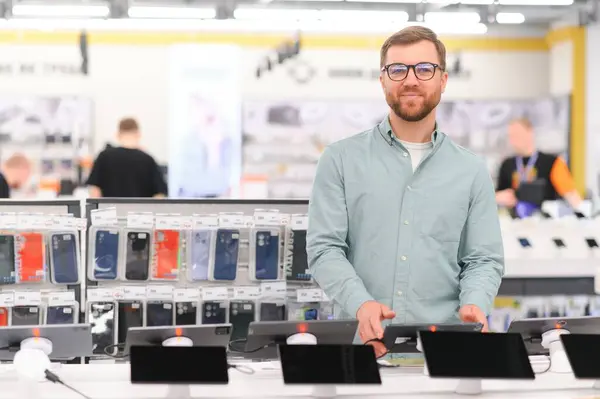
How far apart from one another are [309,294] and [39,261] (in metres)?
1.14

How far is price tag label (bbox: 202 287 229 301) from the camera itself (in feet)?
13.5

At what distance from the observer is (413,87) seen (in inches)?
113

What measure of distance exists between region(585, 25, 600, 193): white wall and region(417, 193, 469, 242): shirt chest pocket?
12.1 metres

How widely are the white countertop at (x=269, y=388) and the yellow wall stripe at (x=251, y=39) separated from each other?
11973 millimetres

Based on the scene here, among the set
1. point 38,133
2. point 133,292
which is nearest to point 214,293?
point 133,292

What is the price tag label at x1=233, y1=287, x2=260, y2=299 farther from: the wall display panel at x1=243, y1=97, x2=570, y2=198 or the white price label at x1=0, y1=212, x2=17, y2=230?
the wall display panel at x1=243, y1=97, x2=570, y2=198

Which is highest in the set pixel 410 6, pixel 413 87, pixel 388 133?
pixel 410 6

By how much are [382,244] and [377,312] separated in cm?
30

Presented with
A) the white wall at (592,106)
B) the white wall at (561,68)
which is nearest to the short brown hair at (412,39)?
the white wall at (592,106)

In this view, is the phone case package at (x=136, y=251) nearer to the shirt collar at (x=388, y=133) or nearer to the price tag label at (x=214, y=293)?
the price tag label at (x=214, y=293)

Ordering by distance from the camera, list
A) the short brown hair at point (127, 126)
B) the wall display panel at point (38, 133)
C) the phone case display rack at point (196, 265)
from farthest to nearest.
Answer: the wall display panel at point (38, 133), the short brown hair at point (127, 126), the phone case display rack at point (196, 265)

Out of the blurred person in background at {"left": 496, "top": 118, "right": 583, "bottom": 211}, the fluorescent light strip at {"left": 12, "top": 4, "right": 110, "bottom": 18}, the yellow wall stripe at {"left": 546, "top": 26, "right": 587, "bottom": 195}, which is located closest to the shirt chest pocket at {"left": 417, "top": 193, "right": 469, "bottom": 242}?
the blurred person in background at {"left": 496, "top": 118, "right": 583, "bottom": 211}

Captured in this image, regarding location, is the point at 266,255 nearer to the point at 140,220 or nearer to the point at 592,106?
the point at 140,220

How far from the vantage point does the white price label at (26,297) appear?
397cm
